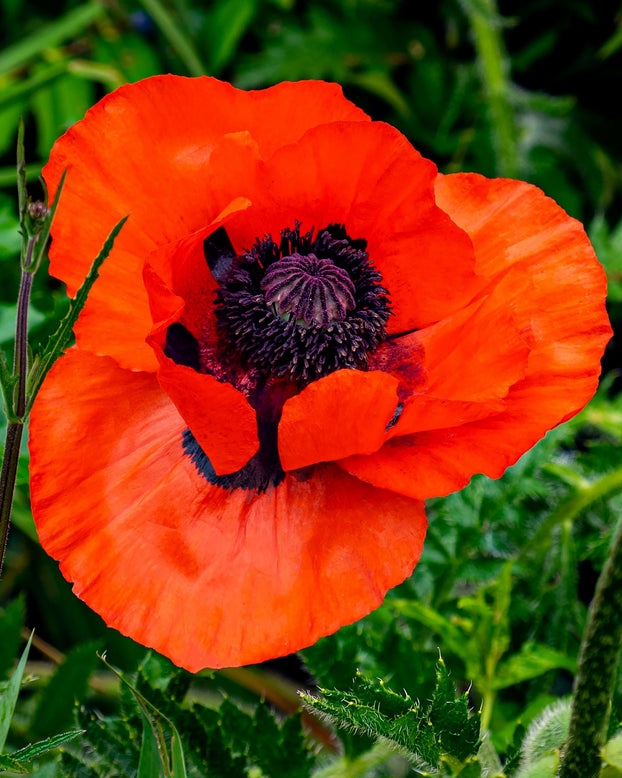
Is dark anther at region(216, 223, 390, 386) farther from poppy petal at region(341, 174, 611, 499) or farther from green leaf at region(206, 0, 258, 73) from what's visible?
green leaf at region(206, 0, 258, 73)

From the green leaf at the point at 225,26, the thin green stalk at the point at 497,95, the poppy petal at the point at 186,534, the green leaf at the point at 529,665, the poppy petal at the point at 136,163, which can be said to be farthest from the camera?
the green leaf at the point at 225,26

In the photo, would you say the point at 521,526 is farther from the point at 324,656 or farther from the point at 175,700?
the point at 175,700

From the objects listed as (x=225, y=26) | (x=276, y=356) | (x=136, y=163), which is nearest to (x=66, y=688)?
(x=276, y=356)

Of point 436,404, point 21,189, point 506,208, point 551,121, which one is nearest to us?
point 21,189

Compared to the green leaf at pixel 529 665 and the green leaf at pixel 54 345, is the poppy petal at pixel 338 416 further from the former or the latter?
the green leaf at pixel 529 665

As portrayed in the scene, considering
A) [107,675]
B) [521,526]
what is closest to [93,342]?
[521,526]

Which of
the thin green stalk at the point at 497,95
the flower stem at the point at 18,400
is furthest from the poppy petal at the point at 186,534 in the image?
the thin green stalk at the point at 497,95
